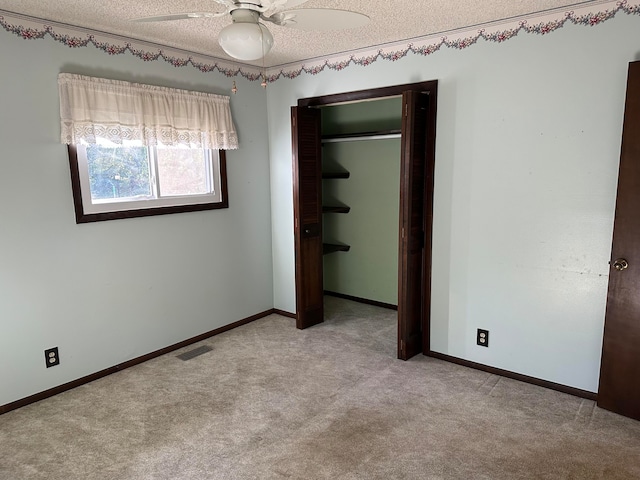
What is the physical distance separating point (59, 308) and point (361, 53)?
2.84m

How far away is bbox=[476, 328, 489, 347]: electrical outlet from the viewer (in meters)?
3.11

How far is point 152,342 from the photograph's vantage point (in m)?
3.42

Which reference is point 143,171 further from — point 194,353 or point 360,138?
point 360,138

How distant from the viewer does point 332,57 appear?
3582 millimetres

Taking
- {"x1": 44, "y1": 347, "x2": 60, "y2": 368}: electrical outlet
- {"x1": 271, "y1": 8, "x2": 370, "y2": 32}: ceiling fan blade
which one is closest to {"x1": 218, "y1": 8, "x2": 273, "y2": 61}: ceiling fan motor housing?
{"x1": 271, "y1": 8, "x2": 370, "y2": 32}: ceiling fan blade

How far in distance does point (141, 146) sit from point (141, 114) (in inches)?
8.9

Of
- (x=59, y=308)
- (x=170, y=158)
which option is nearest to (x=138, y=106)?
(x=170, y=158)

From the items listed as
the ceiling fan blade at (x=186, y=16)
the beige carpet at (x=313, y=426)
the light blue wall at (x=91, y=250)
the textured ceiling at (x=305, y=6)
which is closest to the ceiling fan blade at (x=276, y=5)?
the ceiling fan blade at (x=186, y=16)

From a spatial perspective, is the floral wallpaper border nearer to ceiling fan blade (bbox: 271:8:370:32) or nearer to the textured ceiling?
the textured ceiling

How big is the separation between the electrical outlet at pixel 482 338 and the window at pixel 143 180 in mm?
2299

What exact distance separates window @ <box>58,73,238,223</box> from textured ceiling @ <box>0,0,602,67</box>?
1.17 feet

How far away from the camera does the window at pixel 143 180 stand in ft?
9.57

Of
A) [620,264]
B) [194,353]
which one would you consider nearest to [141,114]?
[194,353]

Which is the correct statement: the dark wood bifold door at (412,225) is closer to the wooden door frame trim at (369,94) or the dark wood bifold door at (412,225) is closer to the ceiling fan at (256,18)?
the wooden door frame trim at (369,94)
